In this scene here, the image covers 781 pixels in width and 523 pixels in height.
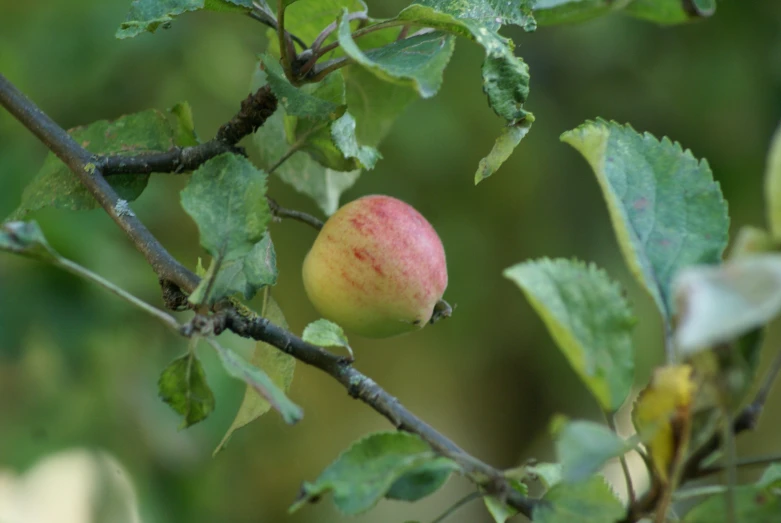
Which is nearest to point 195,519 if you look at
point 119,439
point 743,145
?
point 119,439

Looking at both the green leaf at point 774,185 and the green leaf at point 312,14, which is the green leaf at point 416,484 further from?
the green leaf at point 312,14

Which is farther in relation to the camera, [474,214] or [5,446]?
[474,214]

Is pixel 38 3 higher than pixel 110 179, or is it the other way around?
pixel 110 179

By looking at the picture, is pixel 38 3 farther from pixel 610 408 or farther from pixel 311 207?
pixel 610 408

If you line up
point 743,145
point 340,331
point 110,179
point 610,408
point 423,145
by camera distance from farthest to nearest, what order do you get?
point 743,145 → point 423,145 → point 110,179 → point 340,331 → point 610,408

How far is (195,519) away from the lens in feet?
5.27

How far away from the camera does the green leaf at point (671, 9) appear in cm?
59

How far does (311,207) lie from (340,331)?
1431 millimetres

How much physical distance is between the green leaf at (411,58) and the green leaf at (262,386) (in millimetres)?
178

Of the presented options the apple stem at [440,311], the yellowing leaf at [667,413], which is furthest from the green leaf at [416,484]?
the apple stem at [440,311]

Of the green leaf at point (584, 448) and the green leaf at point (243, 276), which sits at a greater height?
the green leaf at point (584, 448)

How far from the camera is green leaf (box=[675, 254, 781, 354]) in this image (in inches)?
11.5

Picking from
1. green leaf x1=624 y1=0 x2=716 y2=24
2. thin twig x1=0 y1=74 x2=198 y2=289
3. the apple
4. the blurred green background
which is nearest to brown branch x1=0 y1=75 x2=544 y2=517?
thin twig x1=0 y1=74 x2=198 y2=289

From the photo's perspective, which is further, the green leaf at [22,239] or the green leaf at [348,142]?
the green leaf at [348,142]
